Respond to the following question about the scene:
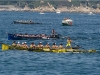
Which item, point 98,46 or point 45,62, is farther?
point 98,46

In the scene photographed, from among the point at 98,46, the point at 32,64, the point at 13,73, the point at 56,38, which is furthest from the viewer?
the point at 56,38

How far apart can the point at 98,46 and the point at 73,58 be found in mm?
24752

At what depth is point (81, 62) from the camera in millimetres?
89938

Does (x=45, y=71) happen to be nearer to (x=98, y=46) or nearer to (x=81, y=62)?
(x=81, y=62)

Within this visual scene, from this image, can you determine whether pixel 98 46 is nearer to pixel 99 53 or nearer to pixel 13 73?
pixel 99 53

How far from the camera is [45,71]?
3201 inches

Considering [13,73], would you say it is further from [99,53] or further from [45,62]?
[99,53]

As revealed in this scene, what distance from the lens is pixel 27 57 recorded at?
95000 millimetres

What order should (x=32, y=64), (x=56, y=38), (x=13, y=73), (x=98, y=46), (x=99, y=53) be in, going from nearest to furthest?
1. (x=13, y=73)
2. (x=32, y=64)
3. (x=99, y=53)
4. (x=98, y=46)
5. (x=56, y=38)

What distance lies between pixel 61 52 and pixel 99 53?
6.39 metres

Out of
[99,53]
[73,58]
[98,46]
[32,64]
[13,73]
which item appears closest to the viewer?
[13,73]

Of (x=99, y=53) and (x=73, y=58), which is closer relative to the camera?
(x=73, y=58)

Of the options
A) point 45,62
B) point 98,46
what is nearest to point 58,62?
point 45,62

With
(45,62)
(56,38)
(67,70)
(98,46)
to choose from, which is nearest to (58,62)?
(45,62)
